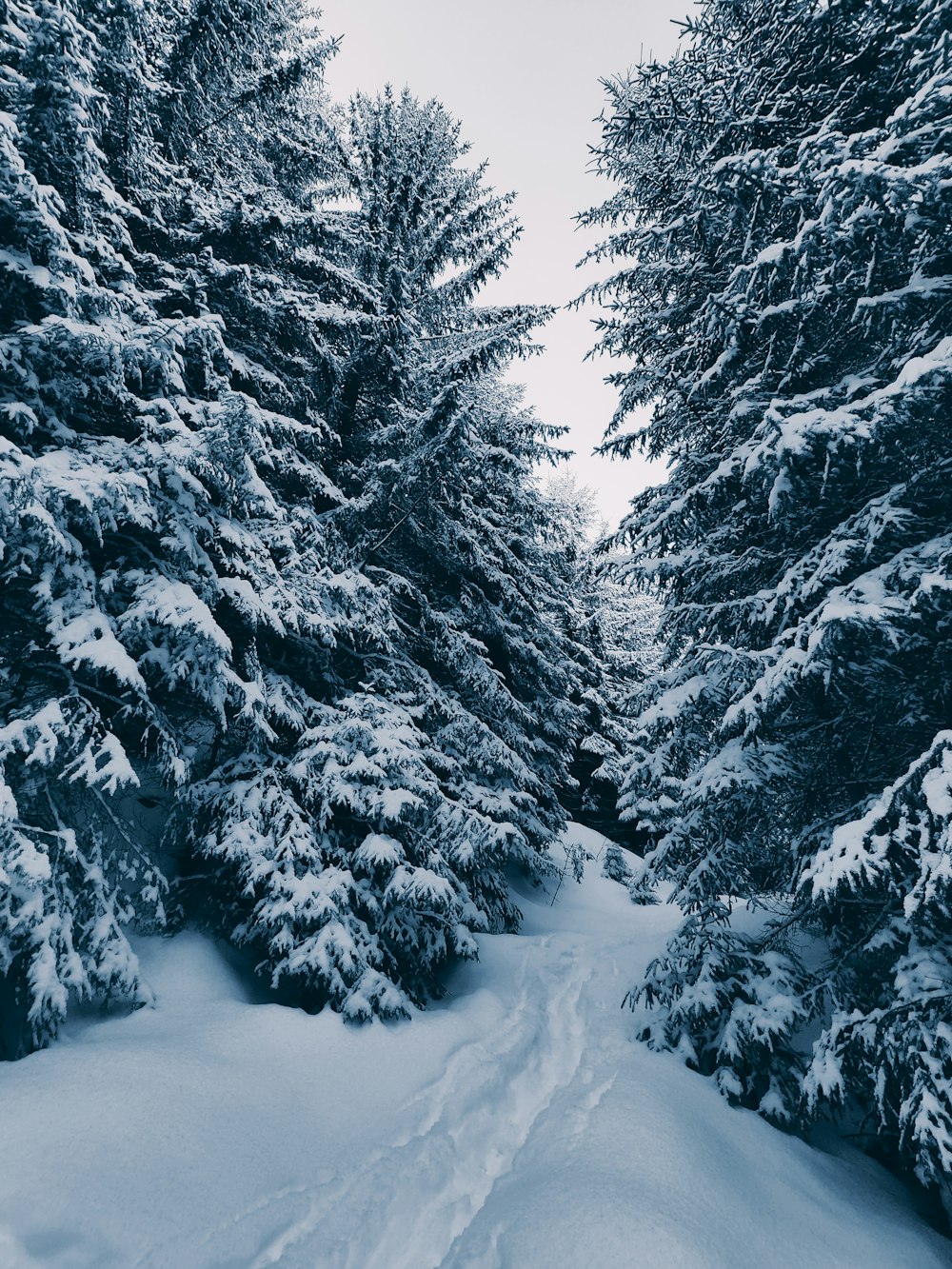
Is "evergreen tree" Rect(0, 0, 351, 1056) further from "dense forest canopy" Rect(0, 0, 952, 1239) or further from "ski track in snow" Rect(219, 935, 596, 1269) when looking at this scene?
"ski track in snow" Rect(219, 935, 596, 1269)

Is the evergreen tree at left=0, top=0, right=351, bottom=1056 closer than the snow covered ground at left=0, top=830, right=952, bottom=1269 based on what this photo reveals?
No

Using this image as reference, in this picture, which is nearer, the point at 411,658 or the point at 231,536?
the point at 231,536

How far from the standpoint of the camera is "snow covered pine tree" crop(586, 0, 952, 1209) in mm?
4262

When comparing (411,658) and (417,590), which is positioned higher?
(417,590)

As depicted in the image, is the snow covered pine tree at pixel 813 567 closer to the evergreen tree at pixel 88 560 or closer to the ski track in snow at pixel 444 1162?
the ski track in snow at pixel 444 1162

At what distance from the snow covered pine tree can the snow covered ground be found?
0.77 m

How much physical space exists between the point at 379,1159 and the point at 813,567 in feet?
21.6

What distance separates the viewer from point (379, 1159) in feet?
14.1

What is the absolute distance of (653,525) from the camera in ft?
23.8

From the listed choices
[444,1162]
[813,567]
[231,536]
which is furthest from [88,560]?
[813,567]

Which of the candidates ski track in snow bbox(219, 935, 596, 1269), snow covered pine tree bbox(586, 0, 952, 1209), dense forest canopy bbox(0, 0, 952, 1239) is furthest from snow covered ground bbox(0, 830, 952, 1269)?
snow covered pine tree bbox(586, 0, 952, 1209)

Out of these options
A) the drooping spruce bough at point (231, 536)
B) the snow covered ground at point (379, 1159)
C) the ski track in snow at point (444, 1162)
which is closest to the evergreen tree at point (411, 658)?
the drooping spruce bough at point (231, 536)

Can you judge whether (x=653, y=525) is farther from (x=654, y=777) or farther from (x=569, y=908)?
(x=569, y=908)

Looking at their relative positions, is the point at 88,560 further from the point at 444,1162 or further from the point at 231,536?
the point at 444,1162
